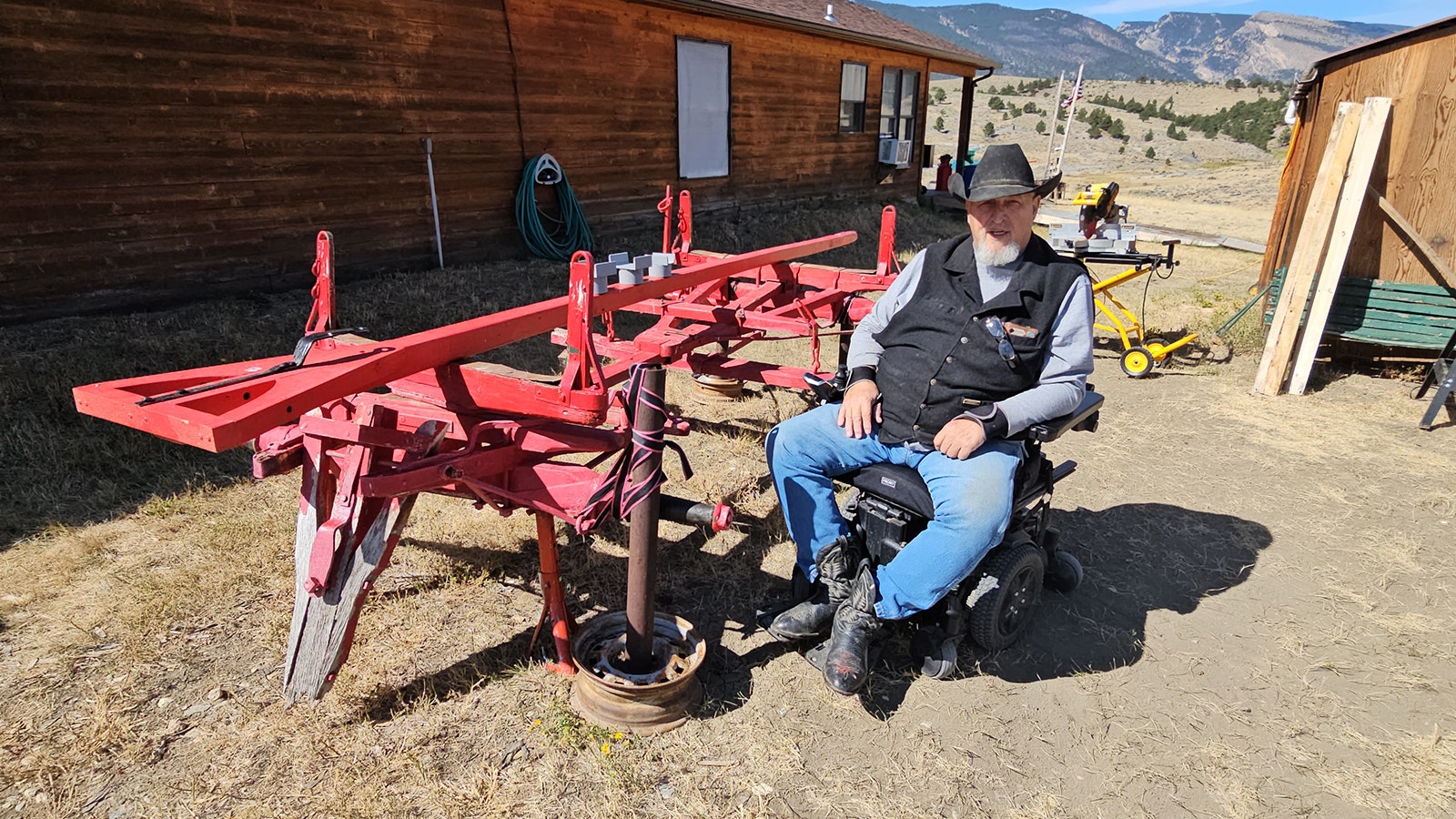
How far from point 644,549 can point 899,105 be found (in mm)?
15731

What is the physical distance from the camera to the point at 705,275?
3.60 meters

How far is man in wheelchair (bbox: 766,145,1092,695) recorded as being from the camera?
8.15 ft

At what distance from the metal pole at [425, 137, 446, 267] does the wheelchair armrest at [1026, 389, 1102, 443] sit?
22.3 ft

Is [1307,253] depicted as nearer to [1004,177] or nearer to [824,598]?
[1004,177]

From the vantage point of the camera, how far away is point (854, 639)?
101 inches

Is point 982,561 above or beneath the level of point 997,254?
beneath

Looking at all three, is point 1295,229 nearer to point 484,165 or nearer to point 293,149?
point 484,165

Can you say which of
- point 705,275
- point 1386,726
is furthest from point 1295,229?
point 705,275

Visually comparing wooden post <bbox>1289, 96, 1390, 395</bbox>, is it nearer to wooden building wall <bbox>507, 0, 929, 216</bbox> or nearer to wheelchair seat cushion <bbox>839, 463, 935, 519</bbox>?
wheelchair seat cushion <bbox>839, 463, 935, 519</bbox>

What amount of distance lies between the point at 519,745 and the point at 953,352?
2009 mm

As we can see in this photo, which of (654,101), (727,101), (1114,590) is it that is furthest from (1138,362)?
(727,101)

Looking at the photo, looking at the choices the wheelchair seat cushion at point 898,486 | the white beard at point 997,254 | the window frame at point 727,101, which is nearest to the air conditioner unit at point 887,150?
the window frame at point 727,101

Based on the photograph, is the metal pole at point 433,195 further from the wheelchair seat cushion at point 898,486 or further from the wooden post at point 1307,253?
the wooden post at point 1307,253

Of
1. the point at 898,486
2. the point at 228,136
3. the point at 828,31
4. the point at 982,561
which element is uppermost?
the point at 828,31
